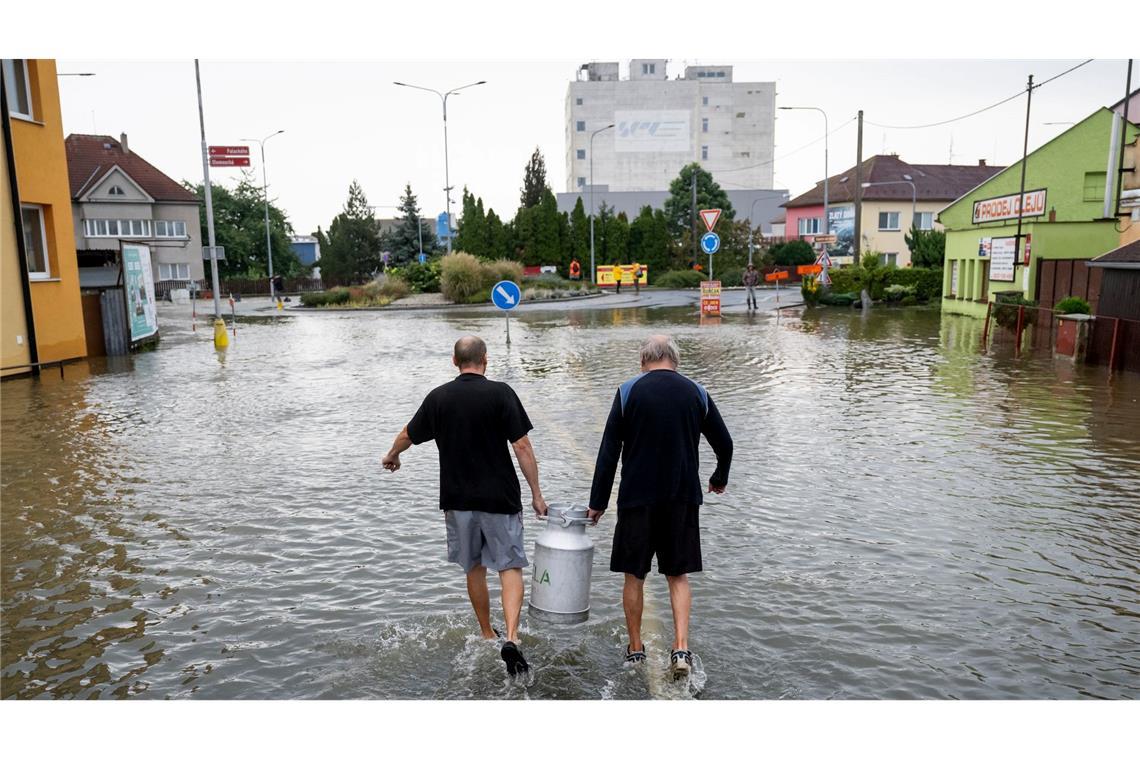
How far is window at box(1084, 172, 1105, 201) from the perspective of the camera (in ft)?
85.2

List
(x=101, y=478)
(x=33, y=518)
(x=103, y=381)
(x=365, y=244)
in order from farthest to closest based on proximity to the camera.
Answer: (x=365, y=244) < (x=103, y=381) < (x=101, y=478) < (x=33, y=518)

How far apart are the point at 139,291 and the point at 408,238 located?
186 ft

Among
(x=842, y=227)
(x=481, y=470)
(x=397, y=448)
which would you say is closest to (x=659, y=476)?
(x=481, y=470)

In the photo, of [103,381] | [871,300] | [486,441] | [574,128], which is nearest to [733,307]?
[871,300]

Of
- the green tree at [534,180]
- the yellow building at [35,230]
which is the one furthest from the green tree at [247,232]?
the yellow building at [35,230]

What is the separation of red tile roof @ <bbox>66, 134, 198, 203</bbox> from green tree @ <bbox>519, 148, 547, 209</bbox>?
40.9 m

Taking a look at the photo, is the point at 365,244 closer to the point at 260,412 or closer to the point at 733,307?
the point at 733,307

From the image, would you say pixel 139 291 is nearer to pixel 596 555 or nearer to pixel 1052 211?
pixel 596 555

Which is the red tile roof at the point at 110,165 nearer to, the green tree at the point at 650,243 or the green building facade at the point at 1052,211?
the green tree at the point at 650,243

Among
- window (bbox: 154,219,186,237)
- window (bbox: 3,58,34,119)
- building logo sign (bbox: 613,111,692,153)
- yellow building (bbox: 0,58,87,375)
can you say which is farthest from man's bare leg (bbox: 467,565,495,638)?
building logo sign (bbox: 613,111,692,153)

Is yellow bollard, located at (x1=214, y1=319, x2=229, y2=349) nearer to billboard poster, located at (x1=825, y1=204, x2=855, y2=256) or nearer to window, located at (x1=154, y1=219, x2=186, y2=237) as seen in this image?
window, located at (x1=154, y1=219, x2=186, y2=237)

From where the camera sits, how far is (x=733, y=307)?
3859cm

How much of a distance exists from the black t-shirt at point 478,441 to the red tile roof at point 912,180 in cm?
6812

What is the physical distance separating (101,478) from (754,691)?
24.6 ft
